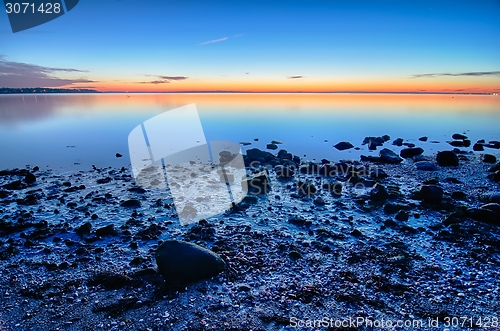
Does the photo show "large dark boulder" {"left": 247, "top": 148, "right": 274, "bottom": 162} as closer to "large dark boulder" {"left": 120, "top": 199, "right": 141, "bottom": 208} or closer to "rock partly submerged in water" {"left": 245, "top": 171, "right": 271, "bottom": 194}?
"rock partly submerged in water" {"left": 245, "top": 171, "right": 271, "bottom": 194}

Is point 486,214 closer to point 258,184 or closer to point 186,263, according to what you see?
point 258,184

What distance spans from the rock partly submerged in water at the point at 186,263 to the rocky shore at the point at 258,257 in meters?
0.06

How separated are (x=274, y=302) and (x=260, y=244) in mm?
2597

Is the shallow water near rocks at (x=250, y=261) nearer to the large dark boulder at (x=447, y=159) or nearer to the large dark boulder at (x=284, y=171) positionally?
the large dark boulder at (x=284, y=171)

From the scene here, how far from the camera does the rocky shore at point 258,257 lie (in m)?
6.14

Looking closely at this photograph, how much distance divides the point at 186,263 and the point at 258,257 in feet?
7.04

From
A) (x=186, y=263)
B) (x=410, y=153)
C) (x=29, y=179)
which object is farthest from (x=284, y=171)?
(x=29, y=179)

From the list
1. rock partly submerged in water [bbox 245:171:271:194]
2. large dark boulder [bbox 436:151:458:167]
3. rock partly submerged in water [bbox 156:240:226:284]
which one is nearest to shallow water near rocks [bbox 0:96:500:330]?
rock partly submerged in water [bbox 156:240:226:284]

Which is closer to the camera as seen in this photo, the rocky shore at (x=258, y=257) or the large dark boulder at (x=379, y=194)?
the rocky shore at (x=258, y=257)

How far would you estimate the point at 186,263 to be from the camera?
7.29 metres

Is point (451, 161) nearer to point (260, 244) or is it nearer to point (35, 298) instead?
point (260, 244)

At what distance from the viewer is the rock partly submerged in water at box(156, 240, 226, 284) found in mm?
7195

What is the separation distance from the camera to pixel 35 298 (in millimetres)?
6457

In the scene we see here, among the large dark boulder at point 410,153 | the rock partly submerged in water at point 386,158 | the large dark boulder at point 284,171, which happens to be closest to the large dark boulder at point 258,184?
the large dark boulder at point 284,171
